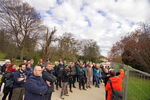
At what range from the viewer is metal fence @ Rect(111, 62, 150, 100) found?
304 cm

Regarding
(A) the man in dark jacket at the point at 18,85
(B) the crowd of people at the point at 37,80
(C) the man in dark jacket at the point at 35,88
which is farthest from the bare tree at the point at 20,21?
(C) the man in dark jacket at the point at 35,88

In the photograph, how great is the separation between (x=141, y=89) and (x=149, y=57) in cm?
1216

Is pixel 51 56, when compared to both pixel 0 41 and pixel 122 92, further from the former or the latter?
pixel 122 92

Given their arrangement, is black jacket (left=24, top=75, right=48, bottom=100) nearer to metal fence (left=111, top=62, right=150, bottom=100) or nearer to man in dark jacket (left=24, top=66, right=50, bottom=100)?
man in dark jacket (left=24, top=66, right=50, bottom=100)

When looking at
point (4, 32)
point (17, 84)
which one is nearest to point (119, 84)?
point (17, 84)

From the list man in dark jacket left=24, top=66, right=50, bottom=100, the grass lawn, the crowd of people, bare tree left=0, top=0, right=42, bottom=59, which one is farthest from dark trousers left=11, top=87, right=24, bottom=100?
bare tree left=0, top=0, right=42, bottom=59

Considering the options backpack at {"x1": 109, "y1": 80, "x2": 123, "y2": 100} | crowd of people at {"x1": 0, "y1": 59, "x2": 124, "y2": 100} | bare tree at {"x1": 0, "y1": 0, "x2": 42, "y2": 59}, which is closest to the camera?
crowd of people at {"x1": 0, "y1": 59, "x2": 124, "y2": 100}

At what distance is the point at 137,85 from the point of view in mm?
3459

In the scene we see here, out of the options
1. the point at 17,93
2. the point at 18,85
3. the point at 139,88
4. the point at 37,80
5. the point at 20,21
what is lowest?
the point at 17,93

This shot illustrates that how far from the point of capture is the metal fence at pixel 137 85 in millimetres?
3044

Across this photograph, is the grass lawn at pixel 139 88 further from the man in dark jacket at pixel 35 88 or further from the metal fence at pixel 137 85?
the man in dark jacket at pixel 35 88

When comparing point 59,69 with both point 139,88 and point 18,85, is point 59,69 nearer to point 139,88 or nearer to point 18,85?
point 18,85

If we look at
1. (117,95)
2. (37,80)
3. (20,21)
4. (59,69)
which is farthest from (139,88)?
(20,21)

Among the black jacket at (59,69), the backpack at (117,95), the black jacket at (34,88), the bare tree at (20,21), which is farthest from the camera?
the bare tree at (20,21)
